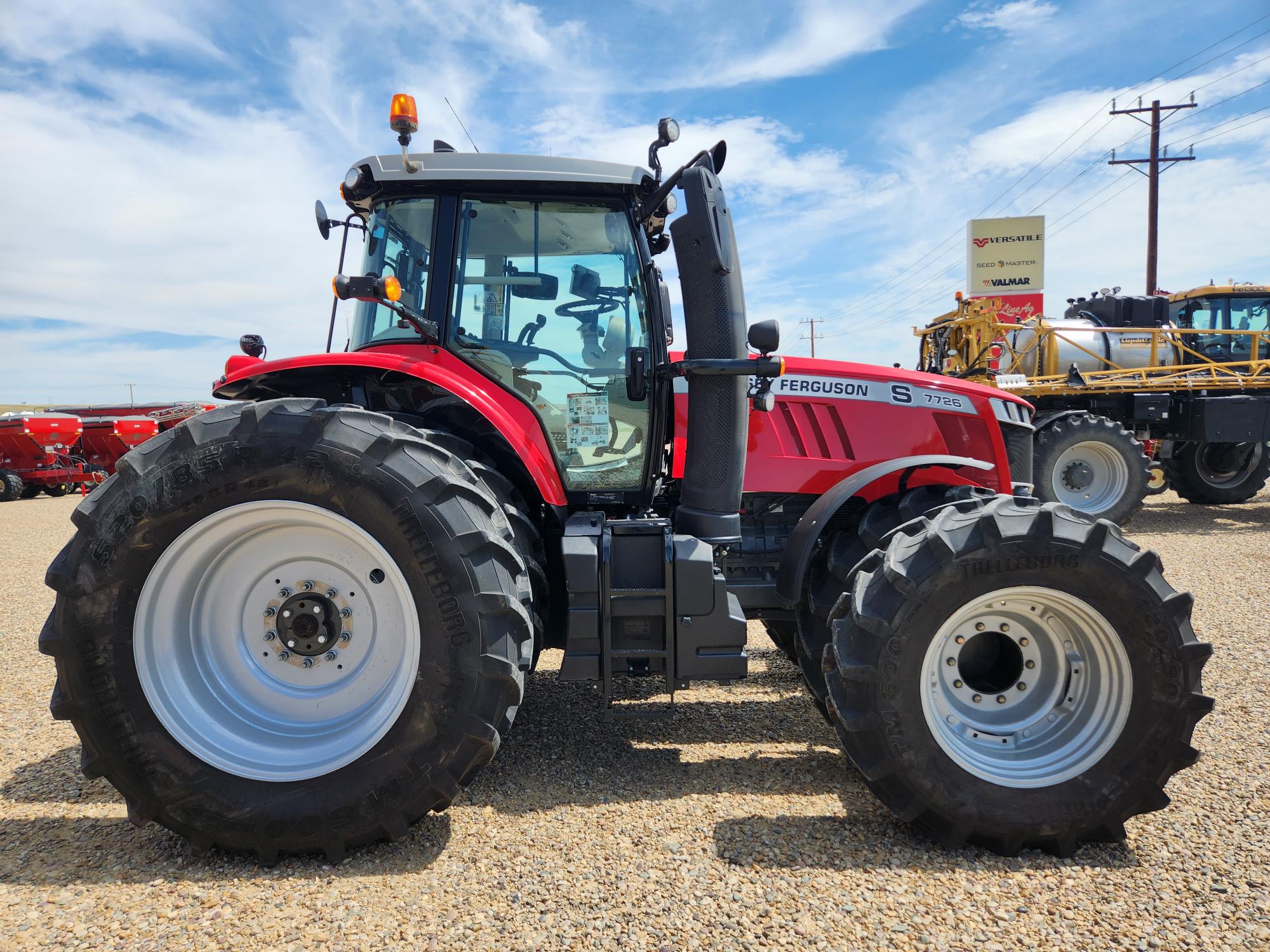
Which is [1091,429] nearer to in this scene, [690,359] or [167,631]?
[690,359]

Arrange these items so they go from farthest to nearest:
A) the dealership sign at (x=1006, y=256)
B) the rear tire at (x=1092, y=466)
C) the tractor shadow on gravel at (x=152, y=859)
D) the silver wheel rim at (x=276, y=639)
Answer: the dealership sign at (x=1006, y=256) < the rear tire at (x=1092, y=466) < the silver wheel rim at (x=276, y=639) < the tractor shadow on gravel at (x=152, y=859)

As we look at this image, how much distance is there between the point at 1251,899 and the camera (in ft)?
6.97

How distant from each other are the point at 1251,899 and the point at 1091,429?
7.58 metres

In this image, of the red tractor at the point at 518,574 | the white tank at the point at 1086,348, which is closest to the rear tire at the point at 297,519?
the red tractor at the point at 518,574

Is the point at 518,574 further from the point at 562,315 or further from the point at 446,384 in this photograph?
the point at 562,315

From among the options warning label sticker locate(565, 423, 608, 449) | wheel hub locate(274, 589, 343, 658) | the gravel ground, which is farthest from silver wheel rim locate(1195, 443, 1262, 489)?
wheel hub locate(274, 589, 343, 658)

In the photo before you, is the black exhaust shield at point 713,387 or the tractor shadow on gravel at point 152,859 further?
the black exhaust shield at point 713,387

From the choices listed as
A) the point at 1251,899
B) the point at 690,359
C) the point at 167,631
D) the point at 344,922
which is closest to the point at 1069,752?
the point at 1251,899

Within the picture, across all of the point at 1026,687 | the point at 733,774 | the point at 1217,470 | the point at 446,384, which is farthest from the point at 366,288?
the point at 1217,470

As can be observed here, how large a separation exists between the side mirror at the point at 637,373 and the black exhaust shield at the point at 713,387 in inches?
7.7

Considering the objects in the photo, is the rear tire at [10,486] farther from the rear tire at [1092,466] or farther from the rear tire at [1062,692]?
the rear tire at [1092,466]

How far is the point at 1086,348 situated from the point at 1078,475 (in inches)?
96.2

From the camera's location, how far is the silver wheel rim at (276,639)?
7.98ft

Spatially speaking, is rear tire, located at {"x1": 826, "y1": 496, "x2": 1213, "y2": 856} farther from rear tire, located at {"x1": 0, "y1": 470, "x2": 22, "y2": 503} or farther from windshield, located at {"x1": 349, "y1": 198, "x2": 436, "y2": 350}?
rear tire, located at {"x1": 0, "y1": 470, "x2": 22, "y2": 503}
